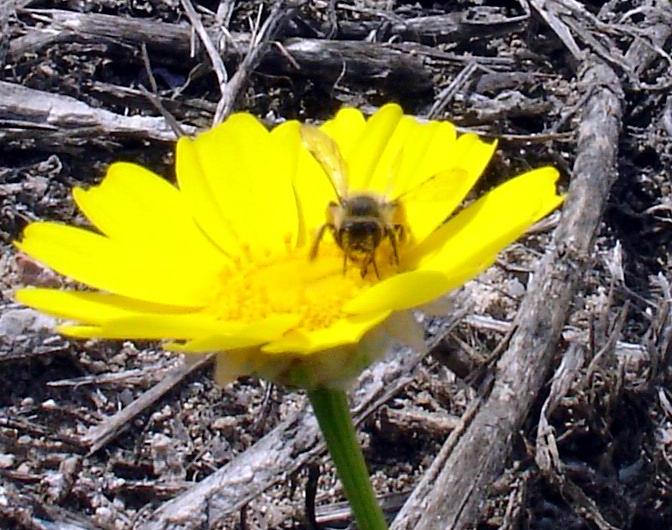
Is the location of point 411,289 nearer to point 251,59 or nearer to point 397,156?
point 397,156

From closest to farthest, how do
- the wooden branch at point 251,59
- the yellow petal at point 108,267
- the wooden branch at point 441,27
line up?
the yellow petal at point 108,267 < the wooden branch at point 251,59 < the wooden branch at point 441,27

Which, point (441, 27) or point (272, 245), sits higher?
point (441, 27)

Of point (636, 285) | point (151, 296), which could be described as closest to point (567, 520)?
point (636, 285)

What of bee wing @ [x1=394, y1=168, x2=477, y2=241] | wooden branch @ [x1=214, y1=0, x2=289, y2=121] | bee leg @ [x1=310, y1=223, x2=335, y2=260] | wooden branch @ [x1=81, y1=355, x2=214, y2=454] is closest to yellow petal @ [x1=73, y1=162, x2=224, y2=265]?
bee leg @ [x1=310, y1=223, x2=335, y2=260]

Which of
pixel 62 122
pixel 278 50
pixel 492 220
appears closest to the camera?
pixel 492 220

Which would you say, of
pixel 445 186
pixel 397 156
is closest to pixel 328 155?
pixel 397 156

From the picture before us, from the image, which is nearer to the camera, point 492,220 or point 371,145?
point 492,220

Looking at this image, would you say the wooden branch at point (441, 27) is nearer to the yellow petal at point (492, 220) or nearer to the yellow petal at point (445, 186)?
the yellow petal at point (445, 186)

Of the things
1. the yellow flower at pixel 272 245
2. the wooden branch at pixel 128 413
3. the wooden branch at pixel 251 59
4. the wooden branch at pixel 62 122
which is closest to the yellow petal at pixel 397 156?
the yellow flower at pixel 272 245
